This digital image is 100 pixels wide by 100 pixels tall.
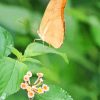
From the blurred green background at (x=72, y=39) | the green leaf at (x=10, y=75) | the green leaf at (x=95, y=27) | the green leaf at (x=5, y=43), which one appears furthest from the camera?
the green leaf at (x=95, y=27)

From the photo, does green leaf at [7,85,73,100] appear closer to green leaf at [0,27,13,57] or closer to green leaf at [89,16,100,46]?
green leaf at [0,27,13,57]

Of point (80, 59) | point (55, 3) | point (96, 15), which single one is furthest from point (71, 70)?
point (55, 3)

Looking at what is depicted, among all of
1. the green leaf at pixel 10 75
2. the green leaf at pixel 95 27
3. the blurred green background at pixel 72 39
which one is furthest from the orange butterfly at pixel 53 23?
the green leaf at pixel 95 27

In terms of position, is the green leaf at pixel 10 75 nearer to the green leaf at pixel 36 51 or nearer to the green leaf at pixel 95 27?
the green leaf at pixel 36 51

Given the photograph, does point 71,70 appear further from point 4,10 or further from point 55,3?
point 55,3

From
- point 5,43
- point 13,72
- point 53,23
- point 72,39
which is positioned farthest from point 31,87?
point 72,39

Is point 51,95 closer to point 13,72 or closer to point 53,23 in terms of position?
point 13,72
